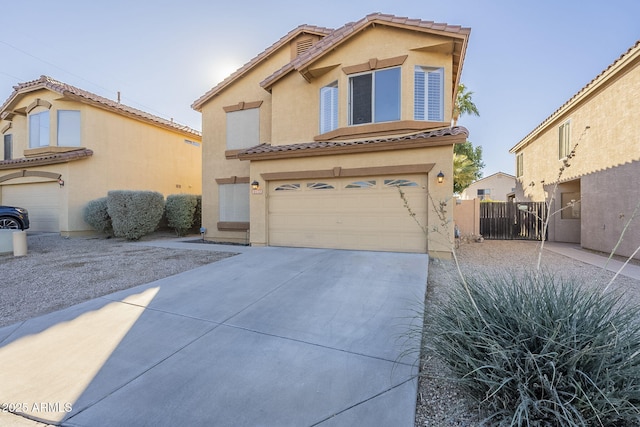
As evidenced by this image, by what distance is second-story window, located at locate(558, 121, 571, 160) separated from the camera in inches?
488

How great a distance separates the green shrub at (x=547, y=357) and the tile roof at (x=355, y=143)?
6030 mm

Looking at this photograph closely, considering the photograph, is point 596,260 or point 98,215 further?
point 98,215

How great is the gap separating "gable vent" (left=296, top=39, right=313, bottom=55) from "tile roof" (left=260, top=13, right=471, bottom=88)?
188 centimetres

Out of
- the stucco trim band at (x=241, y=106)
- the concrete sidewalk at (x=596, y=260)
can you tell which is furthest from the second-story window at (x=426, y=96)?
the stucco trim band at (x=241, y=106)

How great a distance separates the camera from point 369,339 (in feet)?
11.7

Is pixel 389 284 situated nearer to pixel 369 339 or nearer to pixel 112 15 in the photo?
pixel 369 339

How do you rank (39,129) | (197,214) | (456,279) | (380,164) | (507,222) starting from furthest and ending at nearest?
(39,129) < (197,214) < (507,222) < (380,164) < (456,279)

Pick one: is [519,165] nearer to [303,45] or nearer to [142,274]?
[303,45]

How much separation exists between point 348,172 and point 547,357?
7269 mm

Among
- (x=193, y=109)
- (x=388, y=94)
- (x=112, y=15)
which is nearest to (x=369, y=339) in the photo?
(x=388, y=94)

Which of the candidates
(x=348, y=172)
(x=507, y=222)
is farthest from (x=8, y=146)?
(x=507, y=222)

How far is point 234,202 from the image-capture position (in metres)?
12.2

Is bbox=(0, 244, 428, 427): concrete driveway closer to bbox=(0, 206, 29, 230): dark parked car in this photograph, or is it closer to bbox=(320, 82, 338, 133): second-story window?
bbox=(320, 82, 338, 133): second-story window

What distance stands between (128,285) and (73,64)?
828 inches
